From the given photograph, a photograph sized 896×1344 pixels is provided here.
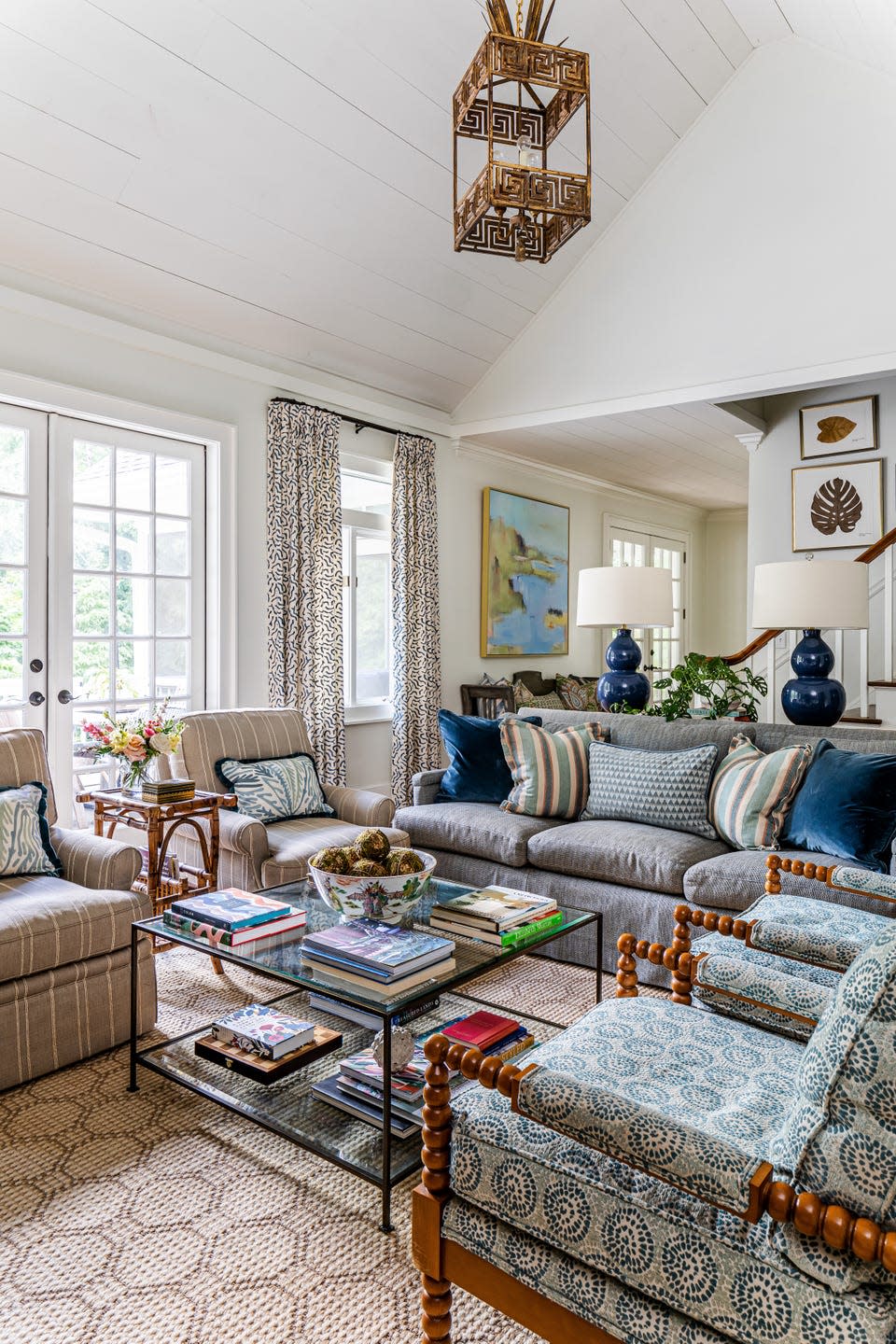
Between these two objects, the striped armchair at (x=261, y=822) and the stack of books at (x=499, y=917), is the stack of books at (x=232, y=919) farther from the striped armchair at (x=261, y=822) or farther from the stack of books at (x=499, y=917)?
the striped armchair at (x=261, y=822)

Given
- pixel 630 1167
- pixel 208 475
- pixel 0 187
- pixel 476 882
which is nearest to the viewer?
pixel 630 1167

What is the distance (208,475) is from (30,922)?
2737 millimetres

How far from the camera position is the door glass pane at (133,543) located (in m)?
4.08

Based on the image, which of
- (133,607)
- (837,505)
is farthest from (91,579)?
(837,505)

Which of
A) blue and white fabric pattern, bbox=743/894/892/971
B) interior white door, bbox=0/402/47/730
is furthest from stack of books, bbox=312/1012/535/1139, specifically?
Result: interior white door, bbox=0/402/47/730

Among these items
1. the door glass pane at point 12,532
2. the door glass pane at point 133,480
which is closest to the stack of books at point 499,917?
the door glass pane at point 12,532

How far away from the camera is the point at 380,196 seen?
4121 mm

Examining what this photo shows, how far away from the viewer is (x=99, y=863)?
2.65 metres

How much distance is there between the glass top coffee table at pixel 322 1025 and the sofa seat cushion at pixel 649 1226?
0.41 m

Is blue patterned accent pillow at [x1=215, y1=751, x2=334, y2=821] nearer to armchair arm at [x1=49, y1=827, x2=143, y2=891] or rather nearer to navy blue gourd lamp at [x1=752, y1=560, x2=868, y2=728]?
armchair arm at [x1=49, y1=827, x2=143, y2=891]

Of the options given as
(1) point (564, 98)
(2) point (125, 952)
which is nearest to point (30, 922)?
(2) point (125, 952)

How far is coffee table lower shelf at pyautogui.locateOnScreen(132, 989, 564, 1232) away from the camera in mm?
1805

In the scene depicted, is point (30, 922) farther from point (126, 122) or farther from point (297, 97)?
point (297, 97)

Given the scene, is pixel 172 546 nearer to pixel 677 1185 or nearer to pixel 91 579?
pixel 91 579
